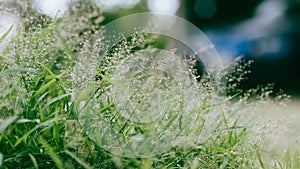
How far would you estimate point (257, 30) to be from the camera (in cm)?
1205

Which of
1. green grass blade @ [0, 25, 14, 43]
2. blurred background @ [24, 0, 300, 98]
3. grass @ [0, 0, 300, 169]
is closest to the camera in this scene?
grass @ [0, 0, 300, 169]

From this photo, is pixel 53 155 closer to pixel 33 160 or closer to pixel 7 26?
pixel 33 160

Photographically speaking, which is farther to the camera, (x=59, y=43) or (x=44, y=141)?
(x=59, y=43)

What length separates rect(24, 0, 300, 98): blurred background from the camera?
35.8 feet

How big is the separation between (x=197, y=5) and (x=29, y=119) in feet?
34.0

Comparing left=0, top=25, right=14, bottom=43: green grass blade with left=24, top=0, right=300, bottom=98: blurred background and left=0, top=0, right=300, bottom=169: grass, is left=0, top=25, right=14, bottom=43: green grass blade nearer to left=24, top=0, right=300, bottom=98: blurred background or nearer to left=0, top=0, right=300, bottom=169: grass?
left=0, top=0, right=300, bottom=169: grass

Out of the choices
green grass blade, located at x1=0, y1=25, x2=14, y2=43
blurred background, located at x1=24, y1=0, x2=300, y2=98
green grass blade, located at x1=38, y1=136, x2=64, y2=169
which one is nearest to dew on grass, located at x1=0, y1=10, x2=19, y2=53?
green grass blade, located at x1=0, y1=25, x2=14, y2=43

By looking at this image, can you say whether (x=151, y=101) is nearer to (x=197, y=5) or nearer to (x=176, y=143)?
(x=176, y=143)

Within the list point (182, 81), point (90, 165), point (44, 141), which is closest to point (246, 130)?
point (182, 81)

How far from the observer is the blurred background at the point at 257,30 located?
1091 centimetres

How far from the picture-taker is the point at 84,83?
2.10 m

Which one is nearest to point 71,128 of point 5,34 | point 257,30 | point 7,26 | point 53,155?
point 53,155

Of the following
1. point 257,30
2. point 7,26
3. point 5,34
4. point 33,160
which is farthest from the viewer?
point 257,30

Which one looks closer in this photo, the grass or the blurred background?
the grass
